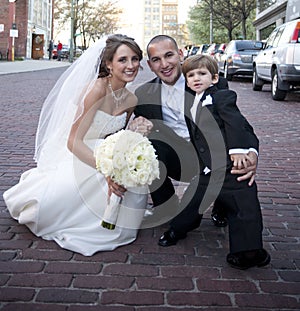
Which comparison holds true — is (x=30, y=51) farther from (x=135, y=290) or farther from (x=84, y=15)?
(x=135, y=290)

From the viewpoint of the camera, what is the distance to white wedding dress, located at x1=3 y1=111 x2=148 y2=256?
361cm

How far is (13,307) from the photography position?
2592mm

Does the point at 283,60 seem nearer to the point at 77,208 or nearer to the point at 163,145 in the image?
the point at 163,145

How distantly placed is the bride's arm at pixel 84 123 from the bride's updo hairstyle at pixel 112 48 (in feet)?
0.64

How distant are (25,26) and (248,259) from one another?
5147cm

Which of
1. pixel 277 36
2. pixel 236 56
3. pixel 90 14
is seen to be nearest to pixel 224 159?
pixel 277 36

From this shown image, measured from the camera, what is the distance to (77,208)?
3717mm

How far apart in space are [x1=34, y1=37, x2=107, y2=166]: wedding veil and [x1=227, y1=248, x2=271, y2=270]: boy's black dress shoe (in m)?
1.68

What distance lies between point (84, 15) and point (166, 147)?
6233cm

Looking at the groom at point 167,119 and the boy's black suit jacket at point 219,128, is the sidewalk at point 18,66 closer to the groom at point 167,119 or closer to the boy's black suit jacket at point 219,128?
the groom at point 167,119

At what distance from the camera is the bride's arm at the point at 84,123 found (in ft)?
12.1

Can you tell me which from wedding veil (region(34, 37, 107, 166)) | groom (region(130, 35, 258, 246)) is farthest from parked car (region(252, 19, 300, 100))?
wedding veil (region(34, 37, 107, 166))

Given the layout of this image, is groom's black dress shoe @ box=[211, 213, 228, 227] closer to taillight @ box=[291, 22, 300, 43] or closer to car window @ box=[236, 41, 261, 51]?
taillight @ box=[291, 22, 300, 43]

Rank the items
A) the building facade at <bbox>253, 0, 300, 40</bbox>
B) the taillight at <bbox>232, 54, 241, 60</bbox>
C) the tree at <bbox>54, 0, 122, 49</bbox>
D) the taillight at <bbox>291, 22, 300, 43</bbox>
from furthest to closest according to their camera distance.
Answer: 1. the tree at <bbox>54, 0, 122, 49</bbox>
2. the building facade at <bbox>253, 0, 300, 40</bbox>
3. the taillight at <bbox>232, 54, 241, 60</bbox>
4. the taillight at <bbox>291, 22, 300, 43</bbox>
